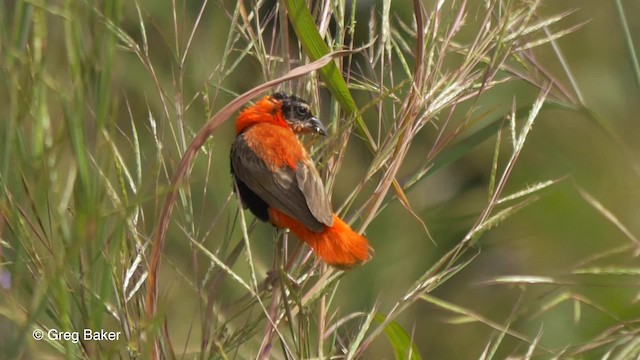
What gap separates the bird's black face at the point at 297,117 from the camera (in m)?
2.78

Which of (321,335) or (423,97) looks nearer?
(321,335)

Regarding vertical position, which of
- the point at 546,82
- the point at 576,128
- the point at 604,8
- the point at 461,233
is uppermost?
the point at 546,82

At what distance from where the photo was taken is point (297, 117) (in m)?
2.93

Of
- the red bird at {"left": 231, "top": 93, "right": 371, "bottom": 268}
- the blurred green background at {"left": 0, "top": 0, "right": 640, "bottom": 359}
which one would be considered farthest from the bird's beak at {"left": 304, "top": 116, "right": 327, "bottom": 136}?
the blurred green background at {"left": 0, "top": 0, "right": 640, "bottom": 359}

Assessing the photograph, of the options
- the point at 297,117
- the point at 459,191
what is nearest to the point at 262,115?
the point at 297,117

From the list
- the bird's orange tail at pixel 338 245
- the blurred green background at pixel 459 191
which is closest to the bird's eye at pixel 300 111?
the blurred green background at pixel 459 191

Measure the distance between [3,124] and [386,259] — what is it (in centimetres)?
271

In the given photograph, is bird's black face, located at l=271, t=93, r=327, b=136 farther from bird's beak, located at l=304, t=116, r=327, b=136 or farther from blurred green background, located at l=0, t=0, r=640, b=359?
blurred green background, located at l=0, t=0, r=640, b=359

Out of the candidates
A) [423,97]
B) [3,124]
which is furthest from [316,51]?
[3,124]

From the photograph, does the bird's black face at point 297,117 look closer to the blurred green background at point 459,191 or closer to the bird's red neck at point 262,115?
the bird's red neck at point 262,115

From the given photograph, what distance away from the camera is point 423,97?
6.28 ft

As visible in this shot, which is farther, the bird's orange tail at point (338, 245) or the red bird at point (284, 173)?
the red bird at point (284, 173)

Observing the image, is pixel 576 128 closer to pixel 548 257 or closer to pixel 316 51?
pixel 548 257

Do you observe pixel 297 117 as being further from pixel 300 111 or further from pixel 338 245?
pixel 338 245
